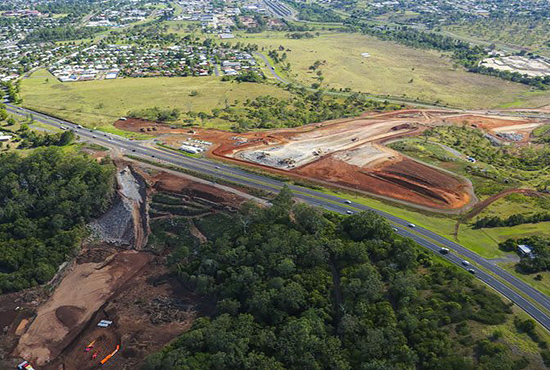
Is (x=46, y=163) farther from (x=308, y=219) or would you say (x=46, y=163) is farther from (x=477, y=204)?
(x=477, y=204)

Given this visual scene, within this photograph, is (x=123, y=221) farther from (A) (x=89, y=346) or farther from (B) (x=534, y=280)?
(B) (x=534, y=280)

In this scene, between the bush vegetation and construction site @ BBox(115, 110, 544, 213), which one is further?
the bush vegetation

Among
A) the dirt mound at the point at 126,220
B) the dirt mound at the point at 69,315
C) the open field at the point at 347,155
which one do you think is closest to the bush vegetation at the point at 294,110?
the open field at the point at 347,155

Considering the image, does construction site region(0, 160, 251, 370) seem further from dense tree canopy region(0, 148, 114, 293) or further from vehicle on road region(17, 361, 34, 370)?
dense tree canopy region(0, 148, 114, 293)

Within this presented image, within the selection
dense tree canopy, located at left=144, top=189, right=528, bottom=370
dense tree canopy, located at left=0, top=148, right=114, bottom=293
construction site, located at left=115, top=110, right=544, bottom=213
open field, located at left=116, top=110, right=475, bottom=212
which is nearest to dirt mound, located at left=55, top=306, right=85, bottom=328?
dense tree canopy, located at left=0, top=148, right=114, bottom=293

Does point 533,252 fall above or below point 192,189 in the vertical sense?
above

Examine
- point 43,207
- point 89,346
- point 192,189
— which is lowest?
point 89,346

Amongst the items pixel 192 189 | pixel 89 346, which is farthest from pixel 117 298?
pixel 192 189
